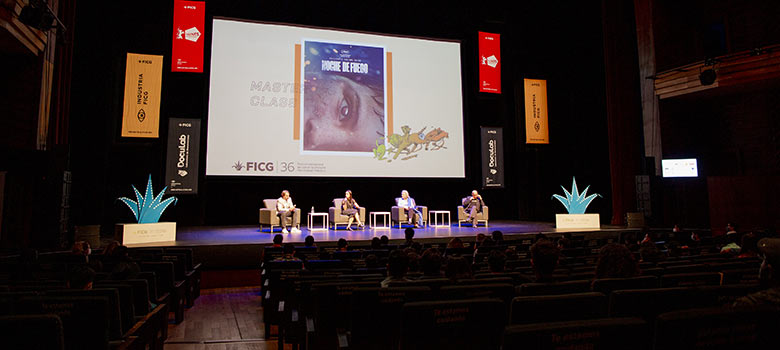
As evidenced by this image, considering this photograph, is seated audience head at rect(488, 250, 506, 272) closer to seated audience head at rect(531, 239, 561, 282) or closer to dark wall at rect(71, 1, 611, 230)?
seated audience head at rect(531, 239, 561, 282)

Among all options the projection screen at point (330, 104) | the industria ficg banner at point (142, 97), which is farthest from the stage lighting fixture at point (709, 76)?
the industria ficg banner at point (142, 97)

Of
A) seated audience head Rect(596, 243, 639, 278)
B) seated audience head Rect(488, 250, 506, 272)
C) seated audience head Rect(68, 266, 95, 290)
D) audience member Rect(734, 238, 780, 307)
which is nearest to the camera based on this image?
audience member Rect(734, 238, 780, 307)

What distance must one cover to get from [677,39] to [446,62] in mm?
6005

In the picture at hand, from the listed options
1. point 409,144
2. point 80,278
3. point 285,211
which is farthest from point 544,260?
point 409,144

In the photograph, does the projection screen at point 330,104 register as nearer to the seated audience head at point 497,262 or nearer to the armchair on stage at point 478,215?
the armchair on stage at point 478,215

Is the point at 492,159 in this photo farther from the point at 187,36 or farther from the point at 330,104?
the point at 187,36

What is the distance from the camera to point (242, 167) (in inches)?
391

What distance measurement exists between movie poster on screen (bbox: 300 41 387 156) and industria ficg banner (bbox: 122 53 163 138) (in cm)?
318

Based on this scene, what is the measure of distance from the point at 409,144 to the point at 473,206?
2263mm

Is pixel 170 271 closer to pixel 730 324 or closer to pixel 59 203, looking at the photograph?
pixel 730 324

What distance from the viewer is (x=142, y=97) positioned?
9.55m

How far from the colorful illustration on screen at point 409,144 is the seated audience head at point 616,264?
27.9 ft

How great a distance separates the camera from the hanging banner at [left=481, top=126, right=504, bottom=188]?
11836mm

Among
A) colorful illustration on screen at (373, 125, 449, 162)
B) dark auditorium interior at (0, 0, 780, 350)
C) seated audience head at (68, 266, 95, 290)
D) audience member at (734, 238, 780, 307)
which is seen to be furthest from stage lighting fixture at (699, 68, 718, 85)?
seated audience head at (68, 266, 95, 290)
